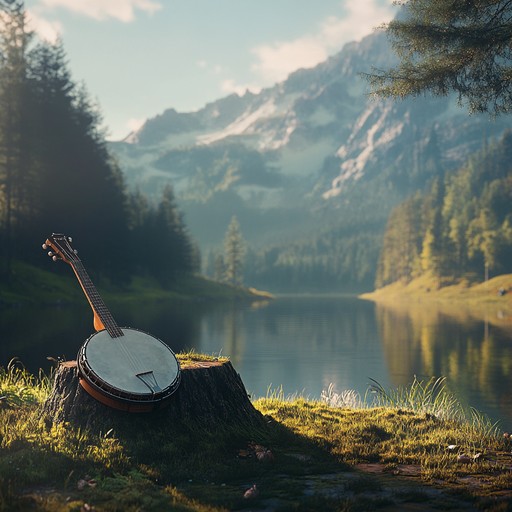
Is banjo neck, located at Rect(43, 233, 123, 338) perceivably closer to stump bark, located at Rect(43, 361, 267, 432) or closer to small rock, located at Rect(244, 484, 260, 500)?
stump bark, located at Rect(43, 361, 267, 432)

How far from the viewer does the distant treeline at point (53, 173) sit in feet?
181

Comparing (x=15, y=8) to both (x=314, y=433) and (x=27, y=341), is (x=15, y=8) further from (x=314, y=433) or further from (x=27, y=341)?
(x=314, y=433)

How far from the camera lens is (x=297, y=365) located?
37.1 metres

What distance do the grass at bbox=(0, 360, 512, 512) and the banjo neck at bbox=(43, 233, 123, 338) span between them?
203 cm

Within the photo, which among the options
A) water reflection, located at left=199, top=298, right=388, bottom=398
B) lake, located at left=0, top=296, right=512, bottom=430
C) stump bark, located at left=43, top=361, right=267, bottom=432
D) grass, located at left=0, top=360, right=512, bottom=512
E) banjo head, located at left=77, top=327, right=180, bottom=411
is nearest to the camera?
grass, located at left=0, top=360, right=512, bottom=512

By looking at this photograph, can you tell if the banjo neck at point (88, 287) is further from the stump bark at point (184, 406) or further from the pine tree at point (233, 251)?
the pine tree at point (233, 251)

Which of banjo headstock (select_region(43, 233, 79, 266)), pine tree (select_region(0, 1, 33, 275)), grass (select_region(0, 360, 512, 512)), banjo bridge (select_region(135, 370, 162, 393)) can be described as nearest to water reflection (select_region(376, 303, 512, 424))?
grass (select_region(0, 360, 512, 512))

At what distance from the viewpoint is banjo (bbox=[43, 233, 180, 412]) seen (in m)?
11.4

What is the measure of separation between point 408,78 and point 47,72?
64440 mm

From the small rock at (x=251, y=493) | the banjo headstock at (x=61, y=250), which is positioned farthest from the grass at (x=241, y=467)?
the banjo headstock at (x=61, y=250)

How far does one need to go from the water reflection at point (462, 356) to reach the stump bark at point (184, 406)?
1221 cm

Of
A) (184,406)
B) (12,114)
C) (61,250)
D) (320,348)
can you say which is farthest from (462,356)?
(12,114)

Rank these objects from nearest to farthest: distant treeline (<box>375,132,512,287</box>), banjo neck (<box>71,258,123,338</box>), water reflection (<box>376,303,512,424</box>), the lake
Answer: banjo neck (<box>71,258,123,338</box>) < water reflection (<box>376,303,512,424</box>) < the lake < distant treeline (<box>375,132,512,287</box>)

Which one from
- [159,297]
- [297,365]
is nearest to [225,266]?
[159,297]
